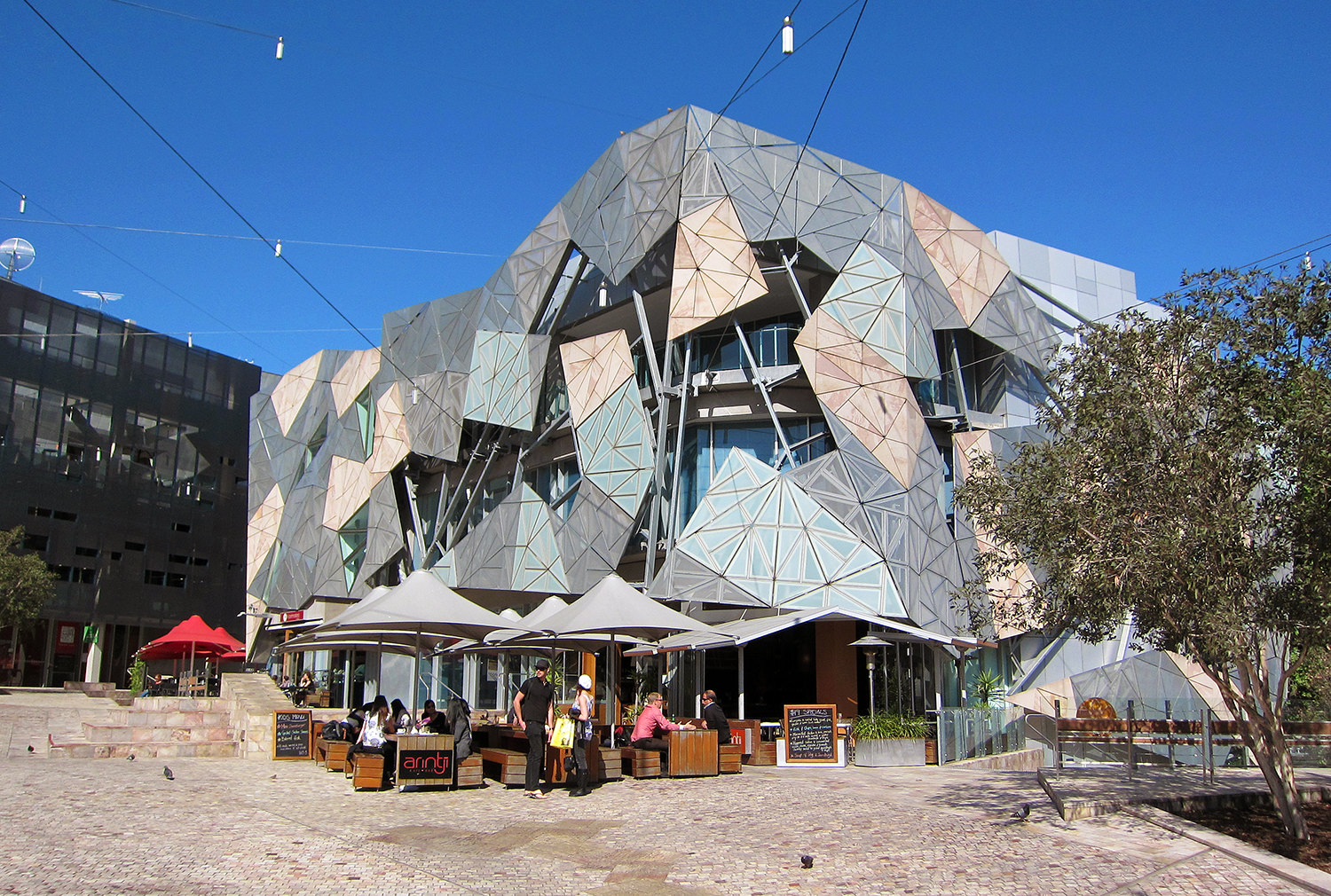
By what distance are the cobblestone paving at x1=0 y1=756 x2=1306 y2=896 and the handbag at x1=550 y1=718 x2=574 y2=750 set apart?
0.67 metres

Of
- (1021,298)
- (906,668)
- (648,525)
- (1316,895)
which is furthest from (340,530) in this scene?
(1316,895)

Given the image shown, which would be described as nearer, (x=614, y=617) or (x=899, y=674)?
(x=614, y=617)

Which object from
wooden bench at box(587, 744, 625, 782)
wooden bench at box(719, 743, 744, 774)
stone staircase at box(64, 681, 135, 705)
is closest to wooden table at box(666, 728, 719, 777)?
wooden bench at box(719, 743, 744, 774)

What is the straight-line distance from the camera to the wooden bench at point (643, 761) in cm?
1551

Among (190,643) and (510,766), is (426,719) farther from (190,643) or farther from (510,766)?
(190,643)

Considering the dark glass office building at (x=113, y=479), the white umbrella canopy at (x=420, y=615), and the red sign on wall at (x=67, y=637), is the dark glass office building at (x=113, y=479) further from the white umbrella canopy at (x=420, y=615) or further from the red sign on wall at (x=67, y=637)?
the white umbrella canopy at (x=420, y=615)

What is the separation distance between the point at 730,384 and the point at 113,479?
3902 centimetres

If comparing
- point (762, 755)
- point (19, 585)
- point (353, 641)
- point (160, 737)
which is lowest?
Answer: point (762, 755)

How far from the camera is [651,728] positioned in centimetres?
1625

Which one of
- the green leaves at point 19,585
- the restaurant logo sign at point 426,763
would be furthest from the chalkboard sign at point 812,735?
the green leaves at point 19,585

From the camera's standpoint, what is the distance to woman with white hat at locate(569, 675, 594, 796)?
13.4 m

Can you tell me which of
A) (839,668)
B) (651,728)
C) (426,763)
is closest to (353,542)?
(839,668)

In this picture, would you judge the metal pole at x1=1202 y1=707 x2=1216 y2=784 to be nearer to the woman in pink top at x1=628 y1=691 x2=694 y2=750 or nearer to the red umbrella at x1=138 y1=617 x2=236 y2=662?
the woman in pink top at x1=628 y1=691 x2=694 y2=750

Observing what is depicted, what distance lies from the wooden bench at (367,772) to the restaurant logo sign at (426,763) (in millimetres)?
464
